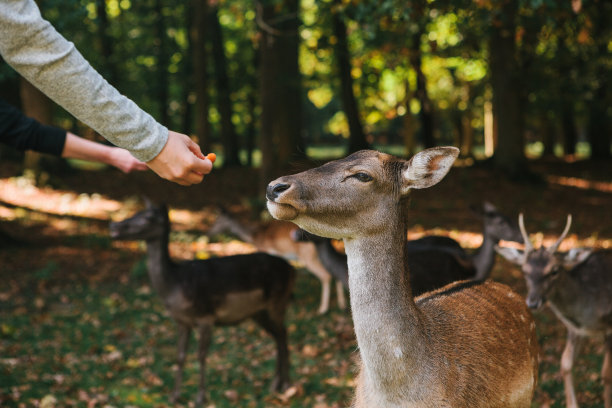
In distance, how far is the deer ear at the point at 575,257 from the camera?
602 centimetres

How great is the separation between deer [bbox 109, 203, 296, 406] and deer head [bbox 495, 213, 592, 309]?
239cm

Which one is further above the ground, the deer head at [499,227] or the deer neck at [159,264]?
the deer head at [499,227]

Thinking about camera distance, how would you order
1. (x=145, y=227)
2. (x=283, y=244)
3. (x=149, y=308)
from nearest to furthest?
(x=145, y=227)
(x=149, y=308)
(x=283, y=244)

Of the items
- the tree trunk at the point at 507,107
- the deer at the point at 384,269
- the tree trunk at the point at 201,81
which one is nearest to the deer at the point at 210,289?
the deer at the point at 384,269

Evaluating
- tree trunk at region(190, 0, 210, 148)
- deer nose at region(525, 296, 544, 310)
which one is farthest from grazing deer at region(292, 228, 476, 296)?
tree trunk at region(190, 0, 210, 148)

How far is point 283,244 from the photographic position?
10797 mm

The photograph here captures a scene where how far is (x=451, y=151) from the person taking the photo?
8.98 ft

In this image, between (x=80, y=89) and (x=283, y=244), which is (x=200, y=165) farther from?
(x=283, y=244)

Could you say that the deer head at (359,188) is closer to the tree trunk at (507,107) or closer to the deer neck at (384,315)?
the deer neck at (384,315)

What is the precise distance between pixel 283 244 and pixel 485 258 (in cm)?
422

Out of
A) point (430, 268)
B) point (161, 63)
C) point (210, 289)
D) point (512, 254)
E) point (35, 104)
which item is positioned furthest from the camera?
point (161, 63)

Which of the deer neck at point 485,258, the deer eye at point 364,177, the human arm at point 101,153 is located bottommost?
the deer neck at point 485,258

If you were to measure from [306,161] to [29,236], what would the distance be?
34.9 feet

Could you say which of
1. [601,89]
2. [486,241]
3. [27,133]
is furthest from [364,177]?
[601,89]
